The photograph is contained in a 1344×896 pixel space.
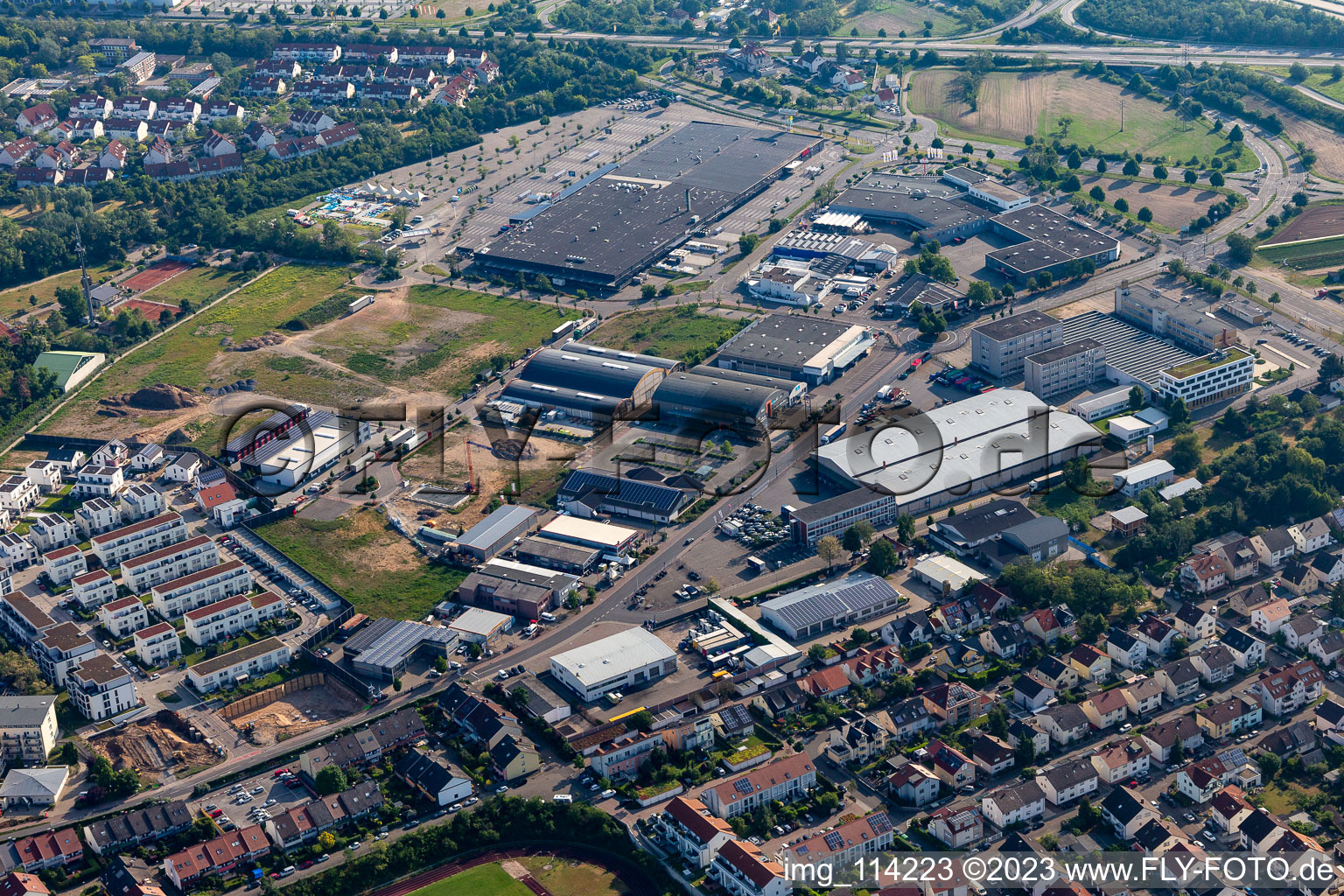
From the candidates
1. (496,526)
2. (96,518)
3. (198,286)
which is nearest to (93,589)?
(96,518)

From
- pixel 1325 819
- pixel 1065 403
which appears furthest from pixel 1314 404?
pixel 1325 819

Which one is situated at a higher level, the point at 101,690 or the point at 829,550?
the point at 829,550

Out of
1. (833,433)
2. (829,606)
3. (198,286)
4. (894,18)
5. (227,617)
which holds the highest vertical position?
(894,18)

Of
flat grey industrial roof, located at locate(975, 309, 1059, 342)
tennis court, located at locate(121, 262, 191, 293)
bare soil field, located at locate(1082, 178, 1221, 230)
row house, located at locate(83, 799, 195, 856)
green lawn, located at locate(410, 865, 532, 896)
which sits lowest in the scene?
green lawn, located at locate(410, 865, 532, 896)

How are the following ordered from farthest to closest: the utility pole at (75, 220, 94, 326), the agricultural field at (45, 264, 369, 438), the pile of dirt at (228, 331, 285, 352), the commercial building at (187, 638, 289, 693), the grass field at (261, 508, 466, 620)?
the utility pole at (75, 220, 94, 326)
the pile of dirt at (228, 331, 285, 352)
the agricultural field at (45, 264, 369, 438)
the grass field at (261, 508, 466, 620)
the commercial building at (187, 638, 289, 693)

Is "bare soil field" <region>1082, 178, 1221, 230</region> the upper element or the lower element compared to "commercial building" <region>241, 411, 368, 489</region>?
upper

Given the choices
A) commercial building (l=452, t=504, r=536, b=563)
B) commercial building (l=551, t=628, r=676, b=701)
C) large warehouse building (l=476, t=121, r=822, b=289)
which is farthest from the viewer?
large warehouse building (l=476, t=121, r=822, b=289)

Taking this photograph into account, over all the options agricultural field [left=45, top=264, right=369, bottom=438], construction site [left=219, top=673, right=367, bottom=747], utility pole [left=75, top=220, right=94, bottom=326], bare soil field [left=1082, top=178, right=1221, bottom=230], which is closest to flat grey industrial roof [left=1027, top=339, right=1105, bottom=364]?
bare soil field [left=1082, top=178, right=1221, bottom=230]

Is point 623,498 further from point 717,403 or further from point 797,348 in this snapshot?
point 797,348

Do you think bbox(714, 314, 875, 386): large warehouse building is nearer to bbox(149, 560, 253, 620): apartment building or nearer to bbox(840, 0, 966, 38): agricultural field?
bbox(149, 560, 253, 620): apartment building
